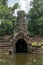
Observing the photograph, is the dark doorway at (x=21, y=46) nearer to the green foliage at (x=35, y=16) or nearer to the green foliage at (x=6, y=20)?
the green foliage at (x=6, y=20)

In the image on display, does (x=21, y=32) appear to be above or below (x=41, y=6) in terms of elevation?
below

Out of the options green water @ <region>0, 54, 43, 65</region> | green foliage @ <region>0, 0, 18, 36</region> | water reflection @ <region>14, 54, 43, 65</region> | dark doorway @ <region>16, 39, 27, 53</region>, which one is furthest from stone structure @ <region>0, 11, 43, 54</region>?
green foliage @ <region>0, 0, 18, 36</region>

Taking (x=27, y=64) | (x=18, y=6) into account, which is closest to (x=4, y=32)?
(x=18, y=6)

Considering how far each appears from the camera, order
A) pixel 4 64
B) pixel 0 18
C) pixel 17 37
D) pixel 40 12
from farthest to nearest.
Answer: pixel 40 12
pixel 0 18
pixel 17 37
pixel 4 64

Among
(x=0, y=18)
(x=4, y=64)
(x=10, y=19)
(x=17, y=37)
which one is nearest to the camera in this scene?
(x=4, y=64)

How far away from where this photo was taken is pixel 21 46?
1535 inches

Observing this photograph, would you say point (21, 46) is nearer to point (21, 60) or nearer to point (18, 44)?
point (18, 44)

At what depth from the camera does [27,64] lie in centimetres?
2177

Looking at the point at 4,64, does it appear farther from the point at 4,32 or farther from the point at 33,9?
the point at 33,9

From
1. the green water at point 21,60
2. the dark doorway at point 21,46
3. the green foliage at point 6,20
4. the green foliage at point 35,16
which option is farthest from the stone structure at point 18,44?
the green foliage at point 35,16

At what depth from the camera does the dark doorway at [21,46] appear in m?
38.3

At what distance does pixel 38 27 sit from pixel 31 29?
209 cm

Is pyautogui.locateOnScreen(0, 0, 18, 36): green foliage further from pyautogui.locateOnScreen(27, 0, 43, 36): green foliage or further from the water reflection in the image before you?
the water reflection

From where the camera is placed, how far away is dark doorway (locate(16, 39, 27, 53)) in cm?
3828
